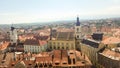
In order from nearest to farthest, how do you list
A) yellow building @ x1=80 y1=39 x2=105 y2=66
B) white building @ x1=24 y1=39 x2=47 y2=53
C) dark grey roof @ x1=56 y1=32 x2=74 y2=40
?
yellow building @ x1=80 y1=39 x2=105 y2=66
dark grey roof @ x1=56 y1=32 x2=74 y2=40
white building @ x1=24 y1=39 x2=47 y2=53

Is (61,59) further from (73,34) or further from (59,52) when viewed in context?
(73,34)

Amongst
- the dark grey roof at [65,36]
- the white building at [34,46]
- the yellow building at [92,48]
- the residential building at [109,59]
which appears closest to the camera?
the residential building at [109,59]

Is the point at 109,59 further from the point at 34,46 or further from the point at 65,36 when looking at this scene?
the point at 34,46

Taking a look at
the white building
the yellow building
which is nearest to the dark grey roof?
the yellow building

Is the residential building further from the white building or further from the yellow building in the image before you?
the white building

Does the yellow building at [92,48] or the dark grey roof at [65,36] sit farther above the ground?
the dark grey roof at [65,36]

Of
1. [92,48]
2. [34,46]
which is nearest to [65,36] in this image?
[34,46]

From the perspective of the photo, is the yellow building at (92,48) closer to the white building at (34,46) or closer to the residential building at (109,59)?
the residential building at (109,59)

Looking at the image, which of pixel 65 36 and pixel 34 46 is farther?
pixel 34 46

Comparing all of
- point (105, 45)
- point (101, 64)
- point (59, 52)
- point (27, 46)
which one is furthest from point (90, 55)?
point (27, 46)

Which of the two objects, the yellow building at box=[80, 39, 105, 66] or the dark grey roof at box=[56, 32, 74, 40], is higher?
the dark grey roof at box=[56, 32, 74, 40]

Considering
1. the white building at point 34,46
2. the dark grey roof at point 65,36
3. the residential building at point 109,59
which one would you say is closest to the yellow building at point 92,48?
the residential building at point 109,59
